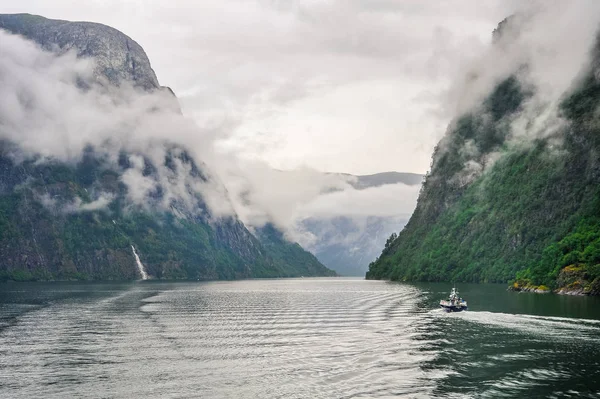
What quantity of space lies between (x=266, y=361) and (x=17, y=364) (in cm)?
2934

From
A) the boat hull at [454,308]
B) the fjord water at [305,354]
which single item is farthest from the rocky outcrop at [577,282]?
the boat hull at [454,308]

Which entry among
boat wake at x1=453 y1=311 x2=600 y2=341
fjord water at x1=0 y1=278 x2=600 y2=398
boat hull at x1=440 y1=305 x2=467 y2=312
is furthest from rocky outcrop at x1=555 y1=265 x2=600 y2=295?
boat wake at x1=453 y1=311 x2=600 y2=341

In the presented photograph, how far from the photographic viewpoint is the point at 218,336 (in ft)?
310

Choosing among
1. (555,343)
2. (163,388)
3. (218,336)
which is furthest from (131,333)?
(555,343)

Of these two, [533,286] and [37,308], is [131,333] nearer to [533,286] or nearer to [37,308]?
[37,308]

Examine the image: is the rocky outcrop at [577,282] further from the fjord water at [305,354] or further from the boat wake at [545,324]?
the boat wake at [545,324]

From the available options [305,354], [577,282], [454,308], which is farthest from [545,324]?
[577,282]

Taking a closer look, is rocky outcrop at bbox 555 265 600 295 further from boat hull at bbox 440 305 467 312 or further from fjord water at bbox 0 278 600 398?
boat hull at bbox 440 305 467 312

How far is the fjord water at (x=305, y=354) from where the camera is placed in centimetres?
5828

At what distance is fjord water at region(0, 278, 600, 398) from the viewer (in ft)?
191

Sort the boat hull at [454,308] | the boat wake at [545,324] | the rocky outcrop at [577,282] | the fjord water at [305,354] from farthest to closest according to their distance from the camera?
the rocky outcrop at [577,282] → the boat hull at [454,308] → the boat wake at [545,324] → the fjord water at [305,354]

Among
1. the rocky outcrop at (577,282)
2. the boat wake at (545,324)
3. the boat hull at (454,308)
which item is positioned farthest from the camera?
the rocky outcrop at (577,282)

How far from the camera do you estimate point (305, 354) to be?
7562 centimetres

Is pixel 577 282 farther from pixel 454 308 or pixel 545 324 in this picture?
pixel 545 324
